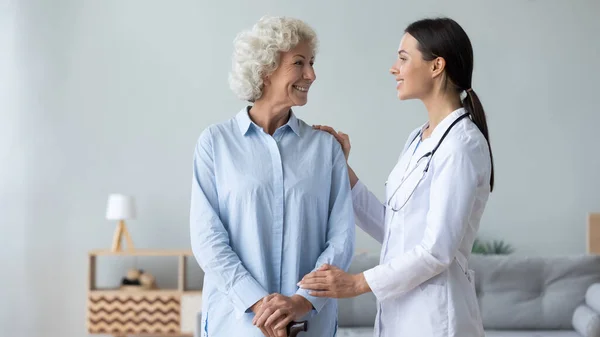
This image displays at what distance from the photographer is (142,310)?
523 centimetres

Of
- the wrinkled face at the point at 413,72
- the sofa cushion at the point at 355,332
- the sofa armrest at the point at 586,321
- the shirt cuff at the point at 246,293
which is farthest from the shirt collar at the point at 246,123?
the sofa armrest at the point at 586,321

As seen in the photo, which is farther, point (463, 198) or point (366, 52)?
point (366, 52)

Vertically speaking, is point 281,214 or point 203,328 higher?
point 281,214

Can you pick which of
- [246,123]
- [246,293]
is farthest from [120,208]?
[246,293]

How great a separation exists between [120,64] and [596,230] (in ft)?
12.3

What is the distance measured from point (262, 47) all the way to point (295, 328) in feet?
2.59

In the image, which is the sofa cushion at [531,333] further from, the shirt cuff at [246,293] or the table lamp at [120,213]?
the shirt cuff at [246,293]

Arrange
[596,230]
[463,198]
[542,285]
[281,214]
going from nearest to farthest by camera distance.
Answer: [463,198]
[281,214]
[542,285]
[596,230]

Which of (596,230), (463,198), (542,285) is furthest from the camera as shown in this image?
(596,230)

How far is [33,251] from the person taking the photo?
561cm

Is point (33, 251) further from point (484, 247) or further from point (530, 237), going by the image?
point (530, 237)

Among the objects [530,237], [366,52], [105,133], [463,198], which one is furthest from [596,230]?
[463,198]

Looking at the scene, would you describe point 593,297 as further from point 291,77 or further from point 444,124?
point 291,77

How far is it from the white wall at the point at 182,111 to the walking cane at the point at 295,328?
3737mm
